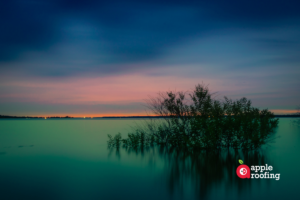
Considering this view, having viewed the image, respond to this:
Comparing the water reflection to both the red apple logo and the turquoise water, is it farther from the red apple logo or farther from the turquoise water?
the red apple logo

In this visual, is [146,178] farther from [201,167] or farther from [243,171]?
[243,171]

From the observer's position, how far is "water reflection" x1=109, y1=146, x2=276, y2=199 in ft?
35.4

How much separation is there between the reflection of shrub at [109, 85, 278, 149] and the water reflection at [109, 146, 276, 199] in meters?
0.83

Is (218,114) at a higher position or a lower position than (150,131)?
higher

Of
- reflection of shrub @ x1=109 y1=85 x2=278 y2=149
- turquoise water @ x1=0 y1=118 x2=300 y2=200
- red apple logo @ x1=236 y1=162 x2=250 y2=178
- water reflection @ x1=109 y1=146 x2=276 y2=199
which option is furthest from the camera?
reflection of shrub @ x1=109 y1=85 x2=278 y2=149

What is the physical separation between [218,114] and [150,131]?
7.25 metres

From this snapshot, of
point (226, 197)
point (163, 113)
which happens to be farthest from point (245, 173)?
point (163, 113)

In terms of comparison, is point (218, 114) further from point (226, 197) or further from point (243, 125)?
point (226, 197)

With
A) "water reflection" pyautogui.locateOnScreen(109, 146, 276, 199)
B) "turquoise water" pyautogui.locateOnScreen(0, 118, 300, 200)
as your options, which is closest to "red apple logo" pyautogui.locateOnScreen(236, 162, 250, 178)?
"water reflection" pyautogui.locateOnScreen(109, 146, 276, 199)

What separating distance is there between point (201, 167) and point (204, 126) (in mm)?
5161

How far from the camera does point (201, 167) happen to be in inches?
565

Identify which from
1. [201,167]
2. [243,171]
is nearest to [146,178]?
[201,167]

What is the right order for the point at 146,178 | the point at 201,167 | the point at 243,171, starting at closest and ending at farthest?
the point at 146,178 < the point at 243,171 < the point at 201,167

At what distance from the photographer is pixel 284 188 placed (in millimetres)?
10656
